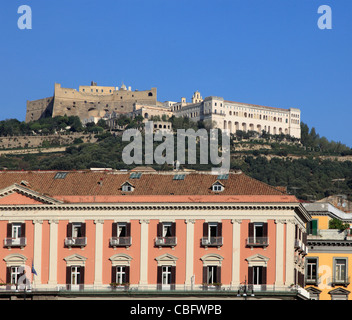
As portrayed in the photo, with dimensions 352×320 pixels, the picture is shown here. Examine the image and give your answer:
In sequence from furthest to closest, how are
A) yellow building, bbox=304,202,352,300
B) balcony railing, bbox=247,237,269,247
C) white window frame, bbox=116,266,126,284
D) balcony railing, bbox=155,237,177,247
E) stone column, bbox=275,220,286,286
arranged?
yellow building, bbox=304,202,352,300 < balcony railing, bbox=155,237,177,247 < white window frame, bbox=116,266,126,284 < balcony railing, bbox=247,237,269,247 < stone column, bbox=275,220,286,286

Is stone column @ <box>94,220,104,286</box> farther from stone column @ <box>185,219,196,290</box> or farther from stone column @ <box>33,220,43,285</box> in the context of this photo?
stone column @ <box>185,219,196,290</box>

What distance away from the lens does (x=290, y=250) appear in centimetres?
7288

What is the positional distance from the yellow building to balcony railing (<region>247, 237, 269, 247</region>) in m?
9.73

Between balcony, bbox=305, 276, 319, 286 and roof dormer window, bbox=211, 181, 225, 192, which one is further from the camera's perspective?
balcony, bbox=305, 276, 319, 286

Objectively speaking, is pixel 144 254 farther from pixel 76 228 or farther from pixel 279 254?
pixel 279 254

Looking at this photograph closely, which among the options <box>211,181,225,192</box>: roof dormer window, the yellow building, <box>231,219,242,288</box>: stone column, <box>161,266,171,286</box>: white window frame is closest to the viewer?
<box>231,219,242,288</box>: stone column

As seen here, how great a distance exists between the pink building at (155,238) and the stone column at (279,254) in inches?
2.8

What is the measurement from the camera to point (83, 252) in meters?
74.9

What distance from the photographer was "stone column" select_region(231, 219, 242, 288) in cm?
7269

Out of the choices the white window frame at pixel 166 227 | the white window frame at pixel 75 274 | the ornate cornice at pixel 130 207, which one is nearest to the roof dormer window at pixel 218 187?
the ornate cornice at pixel 130 207

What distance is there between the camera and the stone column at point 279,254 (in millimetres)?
72250

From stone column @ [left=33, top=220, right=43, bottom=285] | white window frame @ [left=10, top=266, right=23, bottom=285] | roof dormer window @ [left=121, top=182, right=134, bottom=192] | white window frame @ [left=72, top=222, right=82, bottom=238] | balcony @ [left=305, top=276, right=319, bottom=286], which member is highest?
roof dormer window @ [left=121, top=182, right=134, bottom=192]

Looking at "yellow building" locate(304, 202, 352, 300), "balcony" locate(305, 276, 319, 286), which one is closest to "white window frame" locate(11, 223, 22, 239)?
"yellow building" locate(304, 202, 352, 300)
